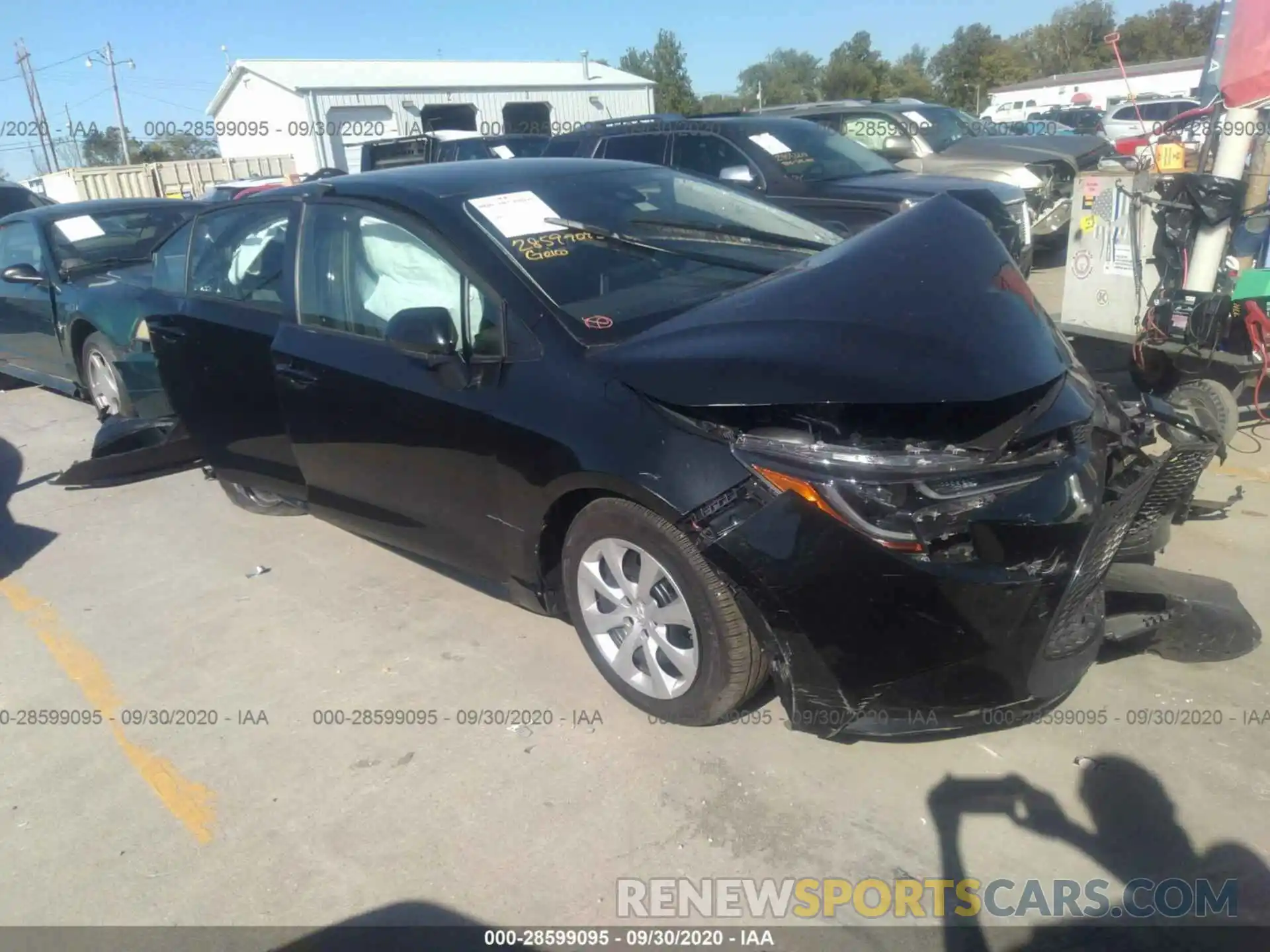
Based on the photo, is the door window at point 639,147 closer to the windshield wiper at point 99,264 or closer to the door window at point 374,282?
the windshield wiper at point 99,264

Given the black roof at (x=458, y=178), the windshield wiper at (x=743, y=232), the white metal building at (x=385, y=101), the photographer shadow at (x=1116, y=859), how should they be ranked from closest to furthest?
the photographer shadow at (x=1116, y=859) < the black roof at (x=458, y=178) < the windshield wiper at (x=743, y=232) < the white metal building at (x=385, y=101)

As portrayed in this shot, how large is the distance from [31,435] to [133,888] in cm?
580

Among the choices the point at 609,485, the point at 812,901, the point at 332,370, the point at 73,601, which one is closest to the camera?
the point at 812,901

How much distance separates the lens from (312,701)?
3.62 metres

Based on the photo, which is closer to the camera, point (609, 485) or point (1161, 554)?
point (609, 485)

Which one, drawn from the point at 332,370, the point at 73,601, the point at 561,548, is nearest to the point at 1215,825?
the point at 561,548

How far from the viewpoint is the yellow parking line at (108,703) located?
10.2ft

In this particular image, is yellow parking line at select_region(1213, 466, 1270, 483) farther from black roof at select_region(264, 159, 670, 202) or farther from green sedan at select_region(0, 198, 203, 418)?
green sedan at select_region(0, 198, 203, 418)

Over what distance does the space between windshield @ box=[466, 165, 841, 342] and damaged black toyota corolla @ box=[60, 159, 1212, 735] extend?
0.01m

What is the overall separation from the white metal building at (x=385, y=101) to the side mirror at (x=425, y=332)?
2479 cm

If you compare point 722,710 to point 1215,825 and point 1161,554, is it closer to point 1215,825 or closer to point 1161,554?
point 1215,825

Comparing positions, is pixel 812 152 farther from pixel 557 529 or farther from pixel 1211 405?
pixel 557 529

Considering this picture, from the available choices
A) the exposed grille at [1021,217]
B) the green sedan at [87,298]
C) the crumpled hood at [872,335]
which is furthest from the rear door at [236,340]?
the exposed grille at [1021,217]

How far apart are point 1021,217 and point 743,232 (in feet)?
20.2
